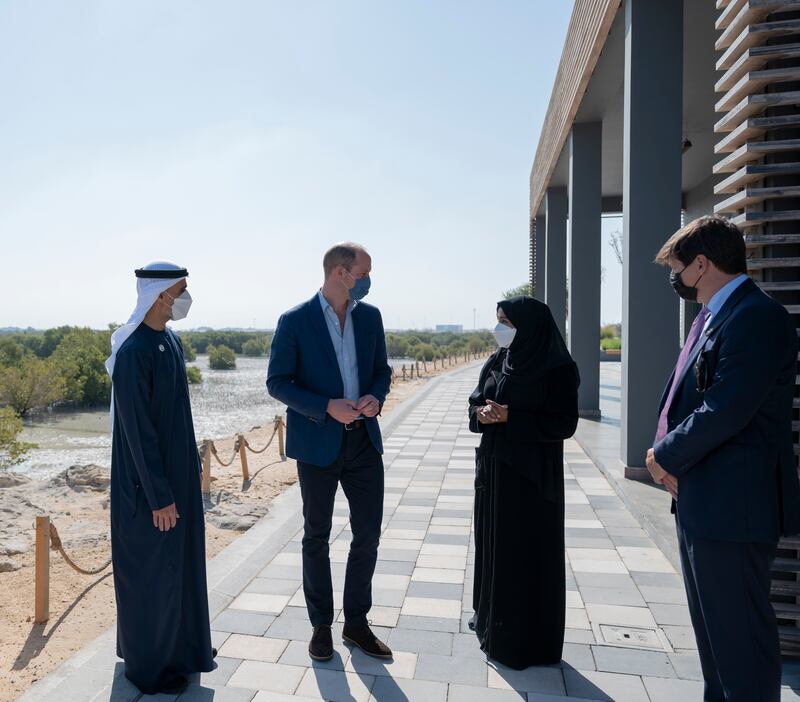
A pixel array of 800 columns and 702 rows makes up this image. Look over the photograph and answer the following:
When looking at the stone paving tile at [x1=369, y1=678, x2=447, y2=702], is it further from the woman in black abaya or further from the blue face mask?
the blue face mask

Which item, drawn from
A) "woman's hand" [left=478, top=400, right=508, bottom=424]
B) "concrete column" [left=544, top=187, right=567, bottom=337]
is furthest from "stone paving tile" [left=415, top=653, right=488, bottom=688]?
"concrete column" [left=544, top=187, right=567, bottom=337]

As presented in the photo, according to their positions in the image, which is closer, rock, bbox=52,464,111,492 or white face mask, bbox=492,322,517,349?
white face mask, bbox=492,322,517,349

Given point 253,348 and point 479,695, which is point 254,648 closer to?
point 479,695

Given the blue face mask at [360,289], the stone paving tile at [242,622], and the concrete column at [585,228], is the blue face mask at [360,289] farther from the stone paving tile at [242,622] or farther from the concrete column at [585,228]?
the concrete column at [585,228]

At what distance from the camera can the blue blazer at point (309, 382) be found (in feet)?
9.16

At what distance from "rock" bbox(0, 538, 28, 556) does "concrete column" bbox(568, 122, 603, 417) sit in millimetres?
7372

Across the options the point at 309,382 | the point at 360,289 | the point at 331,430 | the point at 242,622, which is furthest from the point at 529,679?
the point at 360,289

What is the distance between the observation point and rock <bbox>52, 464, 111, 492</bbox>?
813cm

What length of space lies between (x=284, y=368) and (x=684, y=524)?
182 centimetres

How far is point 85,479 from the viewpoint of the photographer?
27.5 ft

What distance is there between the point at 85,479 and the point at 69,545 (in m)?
3.46

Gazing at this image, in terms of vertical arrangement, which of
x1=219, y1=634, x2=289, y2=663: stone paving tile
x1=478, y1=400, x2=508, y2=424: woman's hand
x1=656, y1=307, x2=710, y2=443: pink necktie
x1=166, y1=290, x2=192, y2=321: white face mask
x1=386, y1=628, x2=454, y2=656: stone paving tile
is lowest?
x1=386, y1=628, x2=454, y2=656: stone paving tile

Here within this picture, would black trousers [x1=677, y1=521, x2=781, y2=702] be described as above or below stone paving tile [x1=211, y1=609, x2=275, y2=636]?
above

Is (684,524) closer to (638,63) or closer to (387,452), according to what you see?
(638,63)
